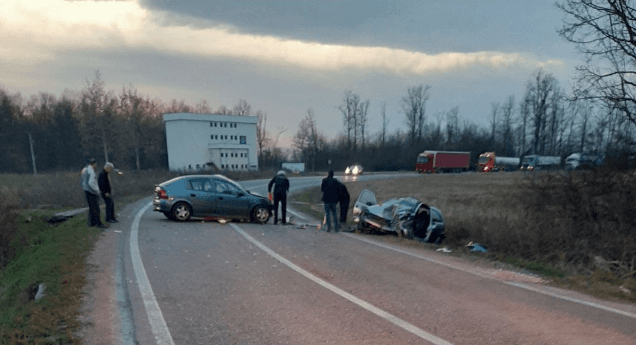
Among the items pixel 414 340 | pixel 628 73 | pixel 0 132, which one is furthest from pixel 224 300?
pixel 0 132

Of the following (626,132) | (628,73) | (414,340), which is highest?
(628,73)

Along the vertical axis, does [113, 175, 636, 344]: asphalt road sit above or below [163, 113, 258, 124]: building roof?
below

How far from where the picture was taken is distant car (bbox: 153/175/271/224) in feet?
46.9

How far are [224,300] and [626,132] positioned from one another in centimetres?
1163

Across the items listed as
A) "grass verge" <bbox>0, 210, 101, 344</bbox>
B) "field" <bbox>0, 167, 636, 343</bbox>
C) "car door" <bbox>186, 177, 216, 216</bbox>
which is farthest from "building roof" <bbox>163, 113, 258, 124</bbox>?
"grass verge" <bbox>0, 210, 101, 344</bbox>

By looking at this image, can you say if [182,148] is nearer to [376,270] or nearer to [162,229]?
[162,229]

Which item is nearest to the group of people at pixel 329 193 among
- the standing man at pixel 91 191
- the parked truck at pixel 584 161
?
the standing man at pixel 91 191

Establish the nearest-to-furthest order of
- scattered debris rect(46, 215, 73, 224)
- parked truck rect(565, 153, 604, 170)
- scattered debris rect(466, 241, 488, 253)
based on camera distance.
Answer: scattered debris rect(466, 241, 488, 253) < parked truck rect(565, 153, 604, 170) < scattered debris rect(46, 215, 73, 224)

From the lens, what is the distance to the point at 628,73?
41.2ft

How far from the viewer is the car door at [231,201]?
14789mm

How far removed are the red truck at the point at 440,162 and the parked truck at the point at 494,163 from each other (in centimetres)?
337

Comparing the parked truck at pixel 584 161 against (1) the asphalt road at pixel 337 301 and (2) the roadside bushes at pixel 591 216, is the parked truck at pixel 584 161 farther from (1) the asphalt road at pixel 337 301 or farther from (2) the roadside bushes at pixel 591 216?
(1) the asphalt road at pixel 337 301

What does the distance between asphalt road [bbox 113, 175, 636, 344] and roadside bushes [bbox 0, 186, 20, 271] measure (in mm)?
6580

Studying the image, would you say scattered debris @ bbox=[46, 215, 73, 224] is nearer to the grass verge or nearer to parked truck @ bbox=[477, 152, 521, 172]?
the grass verge
